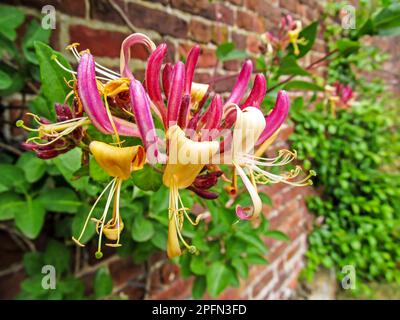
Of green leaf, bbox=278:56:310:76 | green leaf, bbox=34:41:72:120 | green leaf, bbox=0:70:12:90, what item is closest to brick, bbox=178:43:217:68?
green leaf, bbox=278:56:310:76

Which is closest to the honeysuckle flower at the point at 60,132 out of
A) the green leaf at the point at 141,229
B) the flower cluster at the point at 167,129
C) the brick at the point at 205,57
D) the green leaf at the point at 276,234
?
the flower cluster at the point at 167,129

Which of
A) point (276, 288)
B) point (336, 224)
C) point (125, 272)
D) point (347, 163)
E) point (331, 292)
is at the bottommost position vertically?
point (331, 292)

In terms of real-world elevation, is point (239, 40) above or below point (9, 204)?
above

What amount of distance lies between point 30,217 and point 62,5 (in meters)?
0.39

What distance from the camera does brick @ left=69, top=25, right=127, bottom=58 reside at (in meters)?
0.69

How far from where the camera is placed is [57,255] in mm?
720

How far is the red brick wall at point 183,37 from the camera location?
0.71m

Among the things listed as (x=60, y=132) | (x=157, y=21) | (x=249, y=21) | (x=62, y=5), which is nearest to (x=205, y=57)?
(x=157, y=21)

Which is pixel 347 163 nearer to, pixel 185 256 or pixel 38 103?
pixel 185 256

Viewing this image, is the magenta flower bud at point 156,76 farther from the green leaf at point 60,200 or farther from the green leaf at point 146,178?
the green leaf at point 60,200

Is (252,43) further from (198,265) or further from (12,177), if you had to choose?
(12,177)

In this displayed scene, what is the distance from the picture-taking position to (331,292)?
192 cm
